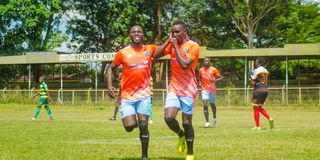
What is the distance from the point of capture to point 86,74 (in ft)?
184

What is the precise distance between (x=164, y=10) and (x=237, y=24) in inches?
291

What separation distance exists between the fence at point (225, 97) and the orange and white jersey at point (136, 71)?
26.7 metres

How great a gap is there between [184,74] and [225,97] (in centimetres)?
2829

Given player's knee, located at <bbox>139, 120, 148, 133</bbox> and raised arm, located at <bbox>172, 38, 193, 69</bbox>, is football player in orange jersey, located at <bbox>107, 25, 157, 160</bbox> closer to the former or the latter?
player's knee, located at <bbox>139, 120, 148, 133</bbox>

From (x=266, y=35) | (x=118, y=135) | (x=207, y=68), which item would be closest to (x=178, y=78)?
(x=118, y=135)

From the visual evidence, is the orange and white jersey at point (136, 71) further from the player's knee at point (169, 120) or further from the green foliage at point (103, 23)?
the green foliage at point (103, 23)

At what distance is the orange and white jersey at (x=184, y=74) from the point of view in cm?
1041

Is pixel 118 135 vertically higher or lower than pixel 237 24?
lower

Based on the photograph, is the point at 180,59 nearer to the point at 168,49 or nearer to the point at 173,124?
the point at 168,49

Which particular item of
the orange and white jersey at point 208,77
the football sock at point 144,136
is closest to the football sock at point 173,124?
the football sock at point 144,136

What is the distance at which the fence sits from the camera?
36625mm

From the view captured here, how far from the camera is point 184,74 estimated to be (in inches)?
413

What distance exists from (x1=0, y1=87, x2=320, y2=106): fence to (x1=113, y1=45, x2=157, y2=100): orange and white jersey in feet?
87.6

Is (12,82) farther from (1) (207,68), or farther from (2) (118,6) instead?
(1) (207,68)
